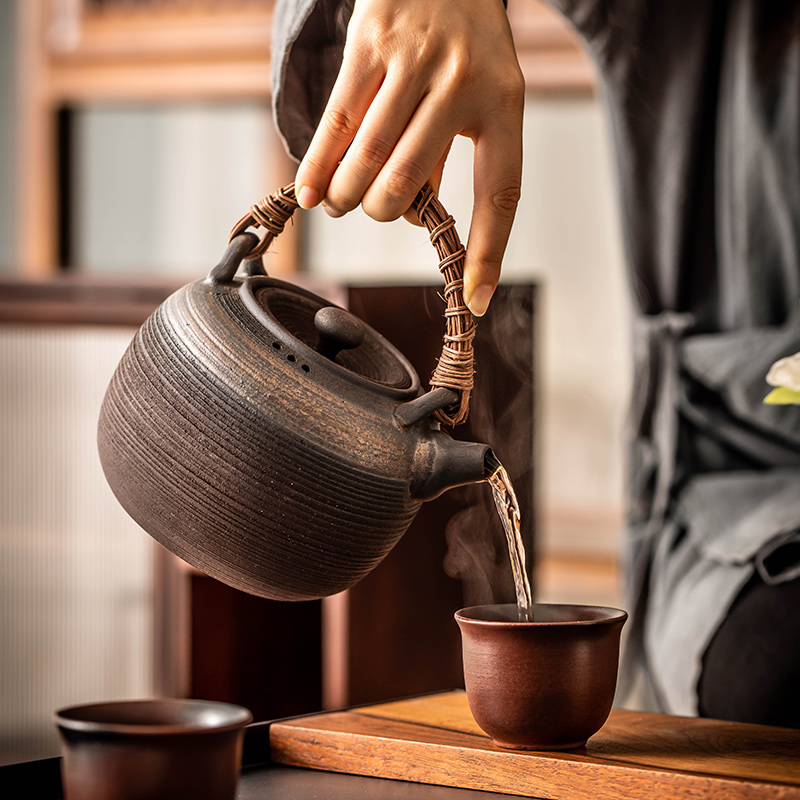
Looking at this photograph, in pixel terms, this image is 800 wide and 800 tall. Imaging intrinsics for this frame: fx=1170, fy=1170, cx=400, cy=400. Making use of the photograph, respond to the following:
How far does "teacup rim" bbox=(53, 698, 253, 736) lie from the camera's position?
63 cm

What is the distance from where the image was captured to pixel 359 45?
834 millimetres

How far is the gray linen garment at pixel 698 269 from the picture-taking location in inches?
55.2

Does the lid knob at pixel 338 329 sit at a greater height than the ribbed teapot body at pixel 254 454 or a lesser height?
greater

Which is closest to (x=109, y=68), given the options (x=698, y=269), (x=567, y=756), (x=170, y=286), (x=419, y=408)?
(x=170, y=286)

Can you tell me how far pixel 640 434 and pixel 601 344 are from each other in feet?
3.74

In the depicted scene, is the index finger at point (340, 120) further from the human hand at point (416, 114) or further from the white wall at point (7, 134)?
the white wall at point (7, 134)

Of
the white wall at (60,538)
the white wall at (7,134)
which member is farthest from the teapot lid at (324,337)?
the white wall at (7,134)

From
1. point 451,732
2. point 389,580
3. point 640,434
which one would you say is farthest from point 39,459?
point 451,732

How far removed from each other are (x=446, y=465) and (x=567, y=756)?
8.9 inches

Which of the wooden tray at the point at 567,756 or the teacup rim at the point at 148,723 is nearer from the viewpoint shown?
the teacup rim at the point at 148,723

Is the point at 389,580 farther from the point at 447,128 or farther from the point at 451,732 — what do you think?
the point at 447,128

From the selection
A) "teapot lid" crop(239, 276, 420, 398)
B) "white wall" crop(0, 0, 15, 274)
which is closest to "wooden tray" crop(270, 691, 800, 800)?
"teapot lid" crop(239, 276, 420, 398)

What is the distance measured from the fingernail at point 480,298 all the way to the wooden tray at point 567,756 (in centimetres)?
32

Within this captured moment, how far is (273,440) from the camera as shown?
0.75 meters
